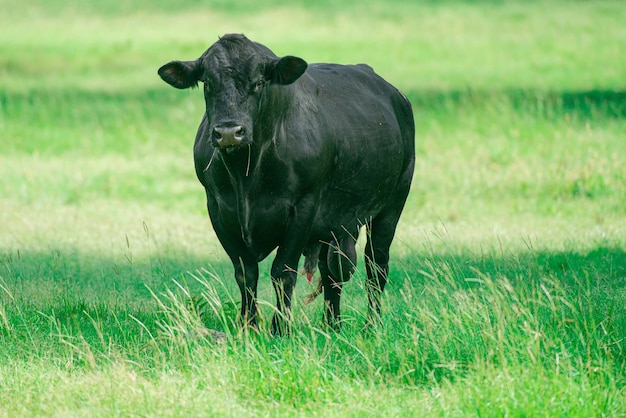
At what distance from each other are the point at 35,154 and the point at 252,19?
1864cm

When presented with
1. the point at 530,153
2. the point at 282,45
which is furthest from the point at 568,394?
the point at 282,45

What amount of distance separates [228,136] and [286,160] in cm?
74

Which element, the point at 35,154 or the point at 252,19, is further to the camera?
the point at 252,19

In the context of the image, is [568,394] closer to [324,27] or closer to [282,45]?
[282,45]

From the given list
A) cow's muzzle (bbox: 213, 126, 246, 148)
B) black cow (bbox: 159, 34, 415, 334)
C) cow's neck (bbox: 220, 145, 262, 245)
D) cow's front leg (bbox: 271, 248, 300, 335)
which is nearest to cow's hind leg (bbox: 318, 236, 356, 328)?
black cow (bbox: 159, 34, 415, 334)

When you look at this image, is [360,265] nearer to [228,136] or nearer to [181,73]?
[181,73]

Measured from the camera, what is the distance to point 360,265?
38.2ft

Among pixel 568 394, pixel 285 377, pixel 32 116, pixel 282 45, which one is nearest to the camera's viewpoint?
pixel 568 394

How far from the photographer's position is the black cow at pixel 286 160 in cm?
716

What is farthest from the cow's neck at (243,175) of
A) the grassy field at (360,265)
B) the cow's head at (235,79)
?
the grassy field at (360,265)

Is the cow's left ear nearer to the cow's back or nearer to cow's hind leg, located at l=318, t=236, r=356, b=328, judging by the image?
the cow's back

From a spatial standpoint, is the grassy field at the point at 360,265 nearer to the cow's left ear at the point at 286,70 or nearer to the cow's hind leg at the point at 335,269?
the cow's hind leg at the point at 335,269

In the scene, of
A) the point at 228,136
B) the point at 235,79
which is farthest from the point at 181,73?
the point at 228,136

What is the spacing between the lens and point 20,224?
43.1 ft
